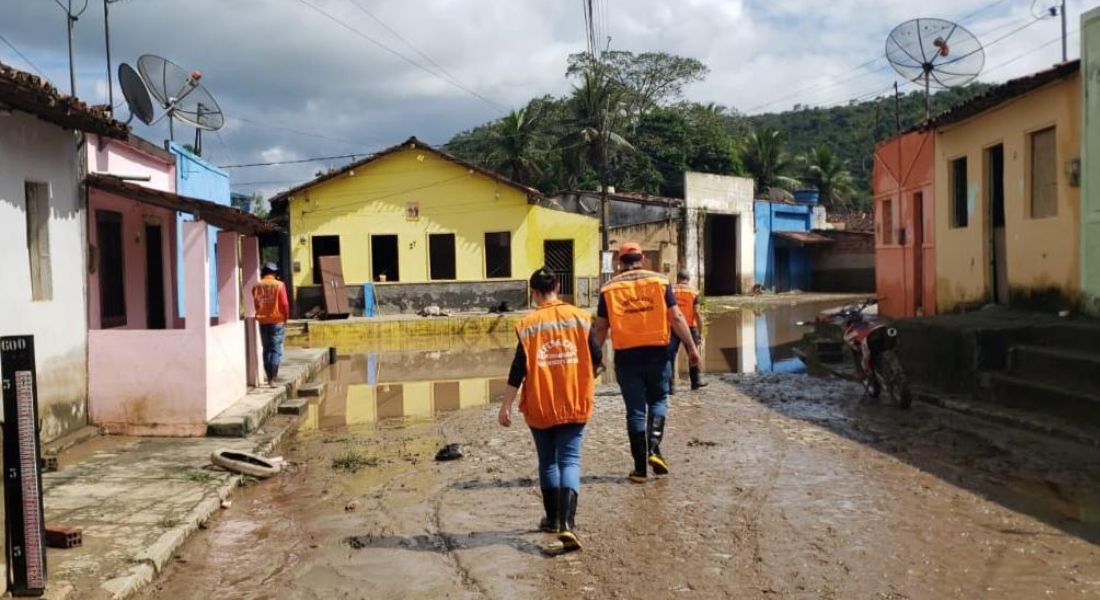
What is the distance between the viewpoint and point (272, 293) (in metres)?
11.9

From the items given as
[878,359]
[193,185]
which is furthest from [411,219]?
[878,359]

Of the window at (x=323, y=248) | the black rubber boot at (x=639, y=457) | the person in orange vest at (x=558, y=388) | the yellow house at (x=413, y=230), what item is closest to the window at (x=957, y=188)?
the black rubber boot at (x=639, y=457)

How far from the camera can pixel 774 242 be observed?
43375 mm

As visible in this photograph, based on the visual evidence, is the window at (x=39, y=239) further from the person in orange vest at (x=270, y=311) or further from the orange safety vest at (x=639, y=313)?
the orange safety vest at (x=639, y=313)

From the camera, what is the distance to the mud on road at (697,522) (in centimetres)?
A: 480

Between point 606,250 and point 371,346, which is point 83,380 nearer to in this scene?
point 371,346

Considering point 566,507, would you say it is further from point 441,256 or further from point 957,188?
point 441,256

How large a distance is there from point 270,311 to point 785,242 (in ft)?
115

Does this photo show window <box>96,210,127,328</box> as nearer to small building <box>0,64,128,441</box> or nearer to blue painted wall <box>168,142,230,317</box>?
blue painted wall <box>168,142,230,317</box>

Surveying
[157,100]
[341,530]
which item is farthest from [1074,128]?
[157,100]

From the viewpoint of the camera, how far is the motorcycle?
10.4 m

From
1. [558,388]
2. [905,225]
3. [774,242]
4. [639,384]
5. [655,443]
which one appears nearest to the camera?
[558,388]

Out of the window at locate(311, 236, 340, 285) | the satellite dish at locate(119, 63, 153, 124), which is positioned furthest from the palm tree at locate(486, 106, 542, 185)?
the satellite dish at locate(119, 63, 153, 124)

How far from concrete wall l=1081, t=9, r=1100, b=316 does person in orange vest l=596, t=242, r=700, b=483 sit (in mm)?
6228
